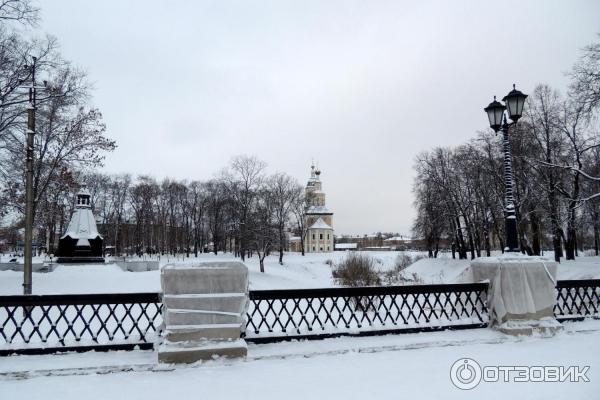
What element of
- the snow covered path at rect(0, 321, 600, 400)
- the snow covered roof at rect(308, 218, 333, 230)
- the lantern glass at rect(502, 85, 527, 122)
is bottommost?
the snow covered path at rect(0, 321, 600, 400)

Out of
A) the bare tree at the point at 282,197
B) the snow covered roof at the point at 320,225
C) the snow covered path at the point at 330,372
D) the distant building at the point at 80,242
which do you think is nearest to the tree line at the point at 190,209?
the bare tree at the point at 282,197

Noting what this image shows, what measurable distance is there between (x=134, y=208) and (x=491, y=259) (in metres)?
61.6

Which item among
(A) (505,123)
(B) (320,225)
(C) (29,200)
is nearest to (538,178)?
(A) (505,123)

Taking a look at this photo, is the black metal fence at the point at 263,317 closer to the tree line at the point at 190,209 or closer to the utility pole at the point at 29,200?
the utility pole at the point at 29,200

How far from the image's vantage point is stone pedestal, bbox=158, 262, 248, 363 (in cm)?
575

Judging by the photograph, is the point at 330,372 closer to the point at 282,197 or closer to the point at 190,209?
the point at 282,197

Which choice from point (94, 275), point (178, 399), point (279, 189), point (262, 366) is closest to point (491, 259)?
point (262, 366)

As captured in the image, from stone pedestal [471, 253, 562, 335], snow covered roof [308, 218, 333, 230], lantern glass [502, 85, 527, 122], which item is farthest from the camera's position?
snow covered roof [308, 218, 333, 230]

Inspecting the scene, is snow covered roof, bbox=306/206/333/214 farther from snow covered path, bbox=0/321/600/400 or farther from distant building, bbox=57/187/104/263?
snow covered path, bbox=0/321/600/400

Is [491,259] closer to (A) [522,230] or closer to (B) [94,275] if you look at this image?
→ (B) [94,275]

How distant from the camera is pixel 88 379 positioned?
502cm

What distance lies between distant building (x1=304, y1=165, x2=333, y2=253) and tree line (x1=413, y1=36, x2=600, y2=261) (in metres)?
53.7

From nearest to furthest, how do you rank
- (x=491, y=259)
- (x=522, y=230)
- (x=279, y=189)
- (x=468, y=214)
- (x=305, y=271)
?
(x=491, y=259) → (x=522, y=230) → (x=468, y=214) → (x=305, y=271) → (x=279, y=189)

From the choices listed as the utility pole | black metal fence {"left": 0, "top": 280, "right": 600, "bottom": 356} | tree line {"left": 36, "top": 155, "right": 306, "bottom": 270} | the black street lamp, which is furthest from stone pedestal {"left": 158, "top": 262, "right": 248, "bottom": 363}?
tree line {"left": 36, "top": 155, "right": 306, "bottom": 270}
